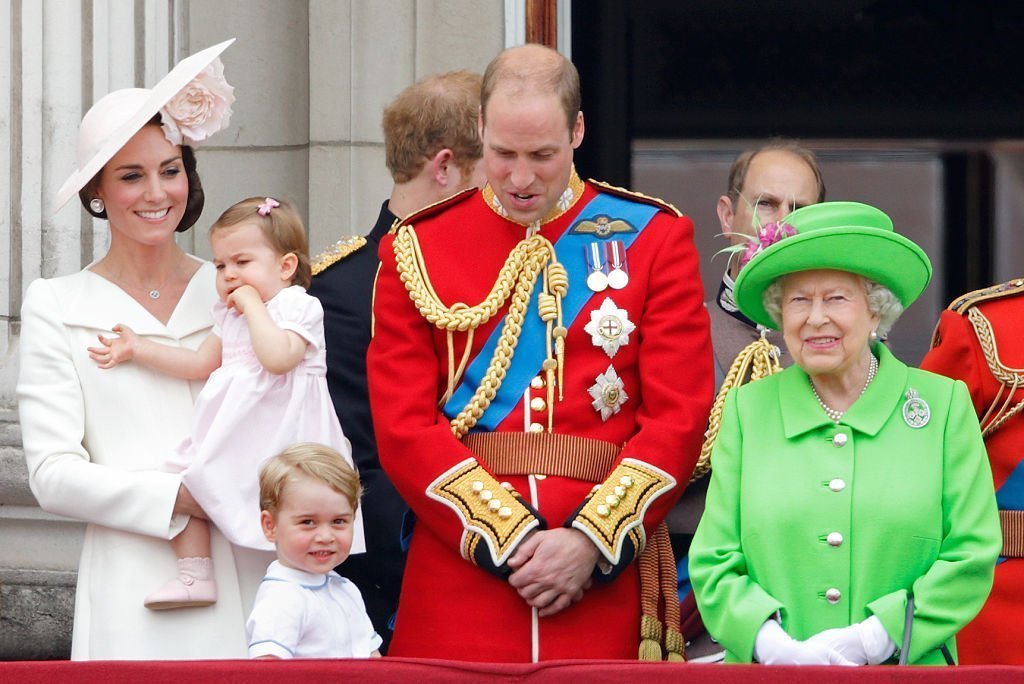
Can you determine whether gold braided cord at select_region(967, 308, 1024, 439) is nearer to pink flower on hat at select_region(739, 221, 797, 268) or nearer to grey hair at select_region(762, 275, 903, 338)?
grey hair at select_region(762, 275, 903, 338)

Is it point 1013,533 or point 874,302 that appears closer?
point 874,302

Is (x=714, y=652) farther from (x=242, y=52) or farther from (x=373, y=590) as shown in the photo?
(x=242, y=52)

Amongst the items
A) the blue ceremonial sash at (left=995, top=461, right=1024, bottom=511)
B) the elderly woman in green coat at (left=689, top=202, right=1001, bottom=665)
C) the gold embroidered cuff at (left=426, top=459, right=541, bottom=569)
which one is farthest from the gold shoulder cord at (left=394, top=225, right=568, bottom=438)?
the blue ceremonial sash at (left=995, top=461, right=1024, bottom=511)

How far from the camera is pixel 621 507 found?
382cm

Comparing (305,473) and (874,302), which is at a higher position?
(874,302)

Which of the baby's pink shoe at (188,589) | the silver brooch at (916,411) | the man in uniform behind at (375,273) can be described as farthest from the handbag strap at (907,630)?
the baby's pink shoe at (188,589)

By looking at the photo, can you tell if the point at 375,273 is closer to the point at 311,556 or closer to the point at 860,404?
the point at 311,556

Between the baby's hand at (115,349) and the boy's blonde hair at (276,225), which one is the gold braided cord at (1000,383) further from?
the baby's hand at (115,349)

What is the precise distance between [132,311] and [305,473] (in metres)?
0.62

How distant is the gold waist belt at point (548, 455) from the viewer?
12.9 feet

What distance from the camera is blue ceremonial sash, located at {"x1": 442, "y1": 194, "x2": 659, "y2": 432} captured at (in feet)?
13.0

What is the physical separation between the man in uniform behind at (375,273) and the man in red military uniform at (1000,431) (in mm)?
1161

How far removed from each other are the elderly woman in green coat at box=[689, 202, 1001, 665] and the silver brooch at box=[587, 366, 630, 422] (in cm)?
27

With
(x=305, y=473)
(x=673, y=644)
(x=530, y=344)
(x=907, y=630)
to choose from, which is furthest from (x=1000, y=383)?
(x=305, y=473)
